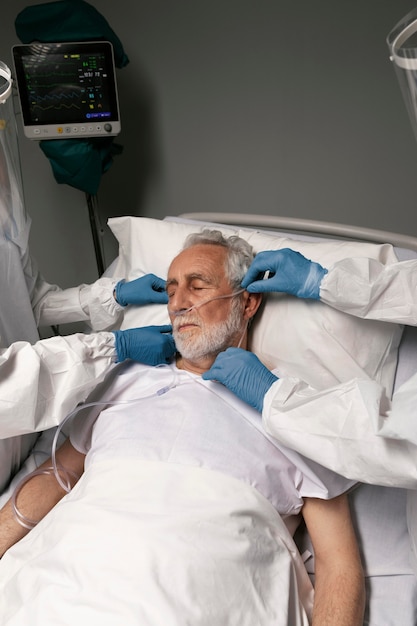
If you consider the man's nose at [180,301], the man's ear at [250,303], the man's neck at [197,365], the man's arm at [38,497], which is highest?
the man's nose at [180,301]

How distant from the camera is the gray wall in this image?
2.43 m

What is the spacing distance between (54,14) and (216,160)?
98 cm

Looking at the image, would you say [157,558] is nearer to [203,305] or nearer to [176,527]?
[176,527]

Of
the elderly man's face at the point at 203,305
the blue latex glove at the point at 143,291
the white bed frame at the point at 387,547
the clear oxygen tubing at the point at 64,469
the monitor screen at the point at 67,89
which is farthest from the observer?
the monitor screen at the point at 67,89

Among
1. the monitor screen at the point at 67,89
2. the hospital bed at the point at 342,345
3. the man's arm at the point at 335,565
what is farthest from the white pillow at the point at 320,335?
the monitor screen at the point at 67,89

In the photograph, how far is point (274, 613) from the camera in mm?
1118

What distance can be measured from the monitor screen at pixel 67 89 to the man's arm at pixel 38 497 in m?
1.38

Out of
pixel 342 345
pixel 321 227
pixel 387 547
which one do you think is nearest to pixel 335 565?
pixel 387 547

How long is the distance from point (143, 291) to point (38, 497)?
0.73 m

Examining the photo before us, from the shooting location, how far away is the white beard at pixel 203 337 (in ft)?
5.14

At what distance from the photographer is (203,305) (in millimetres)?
1606

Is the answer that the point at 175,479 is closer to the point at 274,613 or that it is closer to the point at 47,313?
the point at 274,613

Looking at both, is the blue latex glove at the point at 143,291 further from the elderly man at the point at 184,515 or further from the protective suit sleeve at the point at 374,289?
the protective suit sleeve at the point at 374,289

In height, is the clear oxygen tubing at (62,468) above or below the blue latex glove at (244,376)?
below
